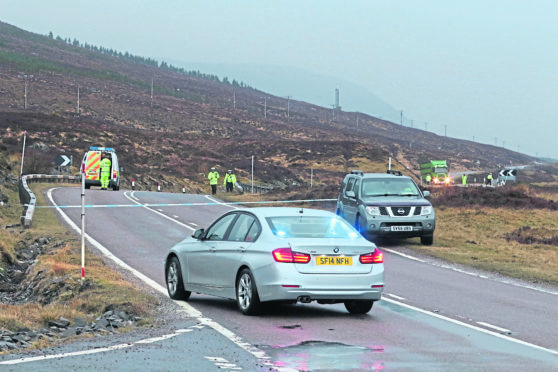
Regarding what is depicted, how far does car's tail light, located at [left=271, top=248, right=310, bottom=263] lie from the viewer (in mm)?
11789

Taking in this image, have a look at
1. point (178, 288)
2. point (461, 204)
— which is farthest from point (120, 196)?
point (178, 288)

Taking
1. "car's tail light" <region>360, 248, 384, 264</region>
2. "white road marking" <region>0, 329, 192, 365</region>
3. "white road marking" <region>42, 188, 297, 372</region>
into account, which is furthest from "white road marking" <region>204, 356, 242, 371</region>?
"car's tail light" <region>360, 248, 384, 264</region>

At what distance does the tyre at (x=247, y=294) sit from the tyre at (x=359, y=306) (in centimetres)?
138

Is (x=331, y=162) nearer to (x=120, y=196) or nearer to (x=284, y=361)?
(x=120, y=196)

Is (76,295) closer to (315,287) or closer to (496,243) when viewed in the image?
(315,287)

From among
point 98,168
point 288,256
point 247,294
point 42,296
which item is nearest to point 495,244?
point 42,296

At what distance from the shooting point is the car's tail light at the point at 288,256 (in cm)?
1179

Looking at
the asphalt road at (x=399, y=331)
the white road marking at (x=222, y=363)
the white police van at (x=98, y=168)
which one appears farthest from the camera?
the white police van at (x=98, y=168)

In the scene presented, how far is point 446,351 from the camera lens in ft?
32.1

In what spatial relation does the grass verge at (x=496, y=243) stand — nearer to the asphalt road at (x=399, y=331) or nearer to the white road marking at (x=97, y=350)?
the asphalt road at (x=399, y=331)

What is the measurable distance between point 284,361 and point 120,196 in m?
37.6

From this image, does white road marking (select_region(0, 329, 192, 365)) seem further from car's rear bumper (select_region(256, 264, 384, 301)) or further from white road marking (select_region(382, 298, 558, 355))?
white road marking (select_region(382, 298, 558, 355))

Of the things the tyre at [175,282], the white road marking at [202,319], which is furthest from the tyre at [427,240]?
the tyre at [175,282]

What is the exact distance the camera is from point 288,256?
11.8 metres
